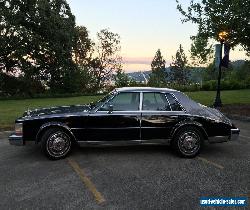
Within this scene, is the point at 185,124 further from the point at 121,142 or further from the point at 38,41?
the point at 38,41

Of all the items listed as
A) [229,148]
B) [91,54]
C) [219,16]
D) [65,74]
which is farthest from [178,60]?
[229,148]

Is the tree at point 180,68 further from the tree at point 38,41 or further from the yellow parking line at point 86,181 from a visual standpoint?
the yellow parking line at point 86,181

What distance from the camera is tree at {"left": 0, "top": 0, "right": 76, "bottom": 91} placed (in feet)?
96.8

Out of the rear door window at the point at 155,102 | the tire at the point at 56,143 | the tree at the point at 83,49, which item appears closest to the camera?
the tire at the point at 56,143

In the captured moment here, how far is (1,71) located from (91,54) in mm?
21607

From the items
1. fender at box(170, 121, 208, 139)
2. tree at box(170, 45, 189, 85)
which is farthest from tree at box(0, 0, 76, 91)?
tree at box(170, 45, 189, 85)

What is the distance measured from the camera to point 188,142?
7.85 metres

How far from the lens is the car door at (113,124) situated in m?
7.79

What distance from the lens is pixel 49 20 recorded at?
31.1 meters

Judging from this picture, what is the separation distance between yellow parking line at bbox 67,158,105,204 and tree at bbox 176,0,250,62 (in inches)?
368

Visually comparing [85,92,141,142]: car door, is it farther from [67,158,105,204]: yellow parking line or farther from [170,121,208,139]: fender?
[170,121,208,139]: fender

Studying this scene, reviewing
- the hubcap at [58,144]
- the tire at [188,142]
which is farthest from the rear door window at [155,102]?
the hubcap at [58,144]

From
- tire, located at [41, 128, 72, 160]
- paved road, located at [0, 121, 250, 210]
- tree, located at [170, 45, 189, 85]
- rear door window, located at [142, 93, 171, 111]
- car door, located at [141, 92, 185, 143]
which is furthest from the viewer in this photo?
tree, located at [170, 45, 189, 85]

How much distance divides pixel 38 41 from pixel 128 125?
25221 millimetres
